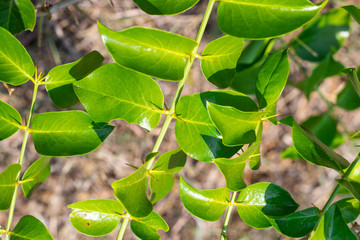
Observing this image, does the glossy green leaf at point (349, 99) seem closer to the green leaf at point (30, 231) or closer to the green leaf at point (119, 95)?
the green leaf at point (119, 95)

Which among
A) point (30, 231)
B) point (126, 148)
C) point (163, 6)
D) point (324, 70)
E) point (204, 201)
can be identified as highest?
point (163, 6)

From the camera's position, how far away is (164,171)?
80 centimetres

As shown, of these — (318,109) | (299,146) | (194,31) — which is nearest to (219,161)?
(299,146)

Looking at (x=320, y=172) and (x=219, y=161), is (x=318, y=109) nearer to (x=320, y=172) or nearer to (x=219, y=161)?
(x=320, y=172)

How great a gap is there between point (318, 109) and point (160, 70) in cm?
180

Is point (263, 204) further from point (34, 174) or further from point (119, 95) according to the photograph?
point (34, 174)

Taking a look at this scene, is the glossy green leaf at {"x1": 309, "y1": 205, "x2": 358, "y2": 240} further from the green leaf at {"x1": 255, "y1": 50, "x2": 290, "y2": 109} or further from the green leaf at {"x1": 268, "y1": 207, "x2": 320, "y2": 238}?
the green leaf at {"x1": 255, "y1": 50, "x2": 290, "y2": 109}

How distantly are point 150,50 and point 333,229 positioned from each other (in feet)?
1.48

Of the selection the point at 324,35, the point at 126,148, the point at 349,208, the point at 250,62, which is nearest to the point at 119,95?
the point at 349,208

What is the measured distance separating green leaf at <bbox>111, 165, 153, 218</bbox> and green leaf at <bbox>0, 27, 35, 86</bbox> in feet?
1.06

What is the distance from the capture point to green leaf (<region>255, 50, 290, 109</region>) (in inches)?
29.5

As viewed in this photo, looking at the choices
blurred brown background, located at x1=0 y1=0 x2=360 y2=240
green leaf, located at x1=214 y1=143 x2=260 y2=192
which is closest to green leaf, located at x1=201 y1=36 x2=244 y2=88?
green leaf, located at x1=214 y1=143 x2=260 y2=192

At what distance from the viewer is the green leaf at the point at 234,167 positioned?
2.19 feet

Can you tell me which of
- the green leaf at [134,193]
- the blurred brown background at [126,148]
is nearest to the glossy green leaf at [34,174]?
the green leaf at [134,193]
